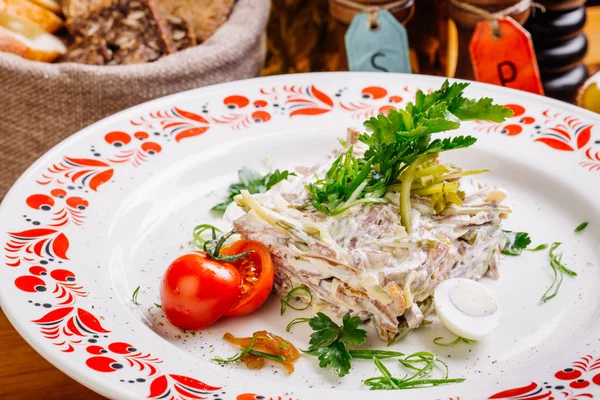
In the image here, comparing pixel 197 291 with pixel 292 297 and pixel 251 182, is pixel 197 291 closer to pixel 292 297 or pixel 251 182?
pixel 292 297

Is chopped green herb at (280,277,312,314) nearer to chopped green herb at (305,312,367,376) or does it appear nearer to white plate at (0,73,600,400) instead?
white plate at (0,73,600,400)

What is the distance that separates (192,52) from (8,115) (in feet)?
3.22

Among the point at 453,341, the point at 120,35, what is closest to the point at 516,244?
the point at 453,341

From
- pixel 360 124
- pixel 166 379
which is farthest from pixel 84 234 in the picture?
pixel 360 124

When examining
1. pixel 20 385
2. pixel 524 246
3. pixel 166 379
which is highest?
pixel 166 379

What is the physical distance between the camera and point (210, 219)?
342 cm

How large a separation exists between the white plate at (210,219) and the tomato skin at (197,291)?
88mm

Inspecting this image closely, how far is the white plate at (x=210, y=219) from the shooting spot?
2.40m

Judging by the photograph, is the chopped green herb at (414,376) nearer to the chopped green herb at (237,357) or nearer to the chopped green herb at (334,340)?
the chopped green herb at (334,340)

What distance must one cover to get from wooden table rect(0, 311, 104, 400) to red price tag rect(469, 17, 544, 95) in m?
2.57

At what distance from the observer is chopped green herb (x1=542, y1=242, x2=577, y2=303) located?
9.73ft

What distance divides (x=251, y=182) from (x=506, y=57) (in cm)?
155

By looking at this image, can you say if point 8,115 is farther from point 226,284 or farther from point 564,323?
point 564,323

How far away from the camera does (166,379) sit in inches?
92.7
